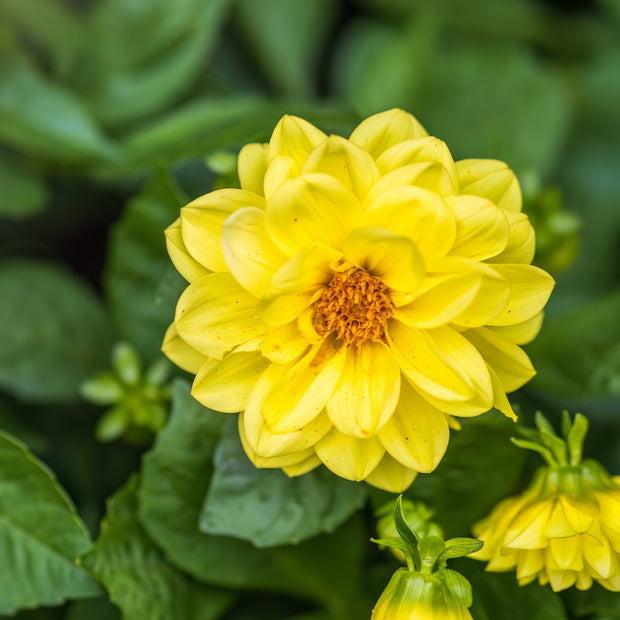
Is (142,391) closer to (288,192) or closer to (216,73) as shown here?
(288,192)

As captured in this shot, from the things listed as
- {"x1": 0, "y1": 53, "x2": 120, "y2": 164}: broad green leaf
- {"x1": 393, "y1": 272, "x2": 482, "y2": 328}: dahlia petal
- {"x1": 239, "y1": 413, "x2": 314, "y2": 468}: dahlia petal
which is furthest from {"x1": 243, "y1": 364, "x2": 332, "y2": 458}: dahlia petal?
{"x1": 0, "y1": 53, "x2": 120, "y2": 164}: broad green leaf

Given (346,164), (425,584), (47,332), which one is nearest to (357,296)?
(346,164)

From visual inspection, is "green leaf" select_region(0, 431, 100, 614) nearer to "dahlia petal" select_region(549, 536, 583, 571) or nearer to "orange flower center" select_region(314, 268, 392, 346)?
"orange flower center" select_region(314, 268, 392, 346)

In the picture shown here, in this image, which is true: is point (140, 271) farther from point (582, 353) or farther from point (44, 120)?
point (582, 353)

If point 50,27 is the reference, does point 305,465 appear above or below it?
below

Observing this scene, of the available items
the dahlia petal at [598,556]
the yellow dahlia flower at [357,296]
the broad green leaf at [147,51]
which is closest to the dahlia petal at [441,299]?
the yellow dahlia flower at [357,296]
